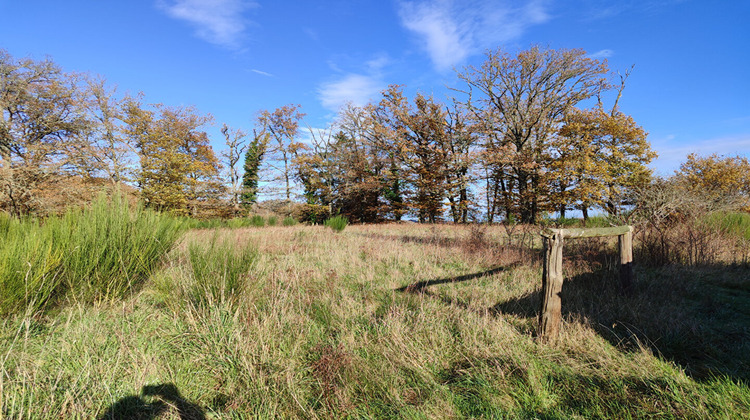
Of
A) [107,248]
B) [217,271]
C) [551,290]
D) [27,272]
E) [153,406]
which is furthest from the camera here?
[107,248]

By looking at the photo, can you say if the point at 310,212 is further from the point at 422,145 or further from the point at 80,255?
the point at 80,255

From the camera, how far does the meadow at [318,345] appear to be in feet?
7.50

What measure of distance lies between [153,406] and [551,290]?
3769mm

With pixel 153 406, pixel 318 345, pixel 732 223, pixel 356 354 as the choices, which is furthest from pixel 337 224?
pixel 732 223

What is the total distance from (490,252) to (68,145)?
2319 cm

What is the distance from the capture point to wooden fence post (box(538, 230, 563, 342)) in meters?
3.36

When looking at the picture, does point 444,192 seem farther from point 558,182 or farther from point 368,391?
point 368,391

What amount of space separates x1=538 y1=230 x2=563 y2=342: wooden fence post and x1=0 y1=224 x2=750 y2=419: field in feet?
0.49

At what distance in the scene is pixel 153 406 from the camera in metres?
2.24

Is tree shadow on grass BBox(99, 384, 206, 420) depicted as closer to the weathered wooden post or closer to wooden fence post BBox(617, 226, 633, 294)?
the weathered wooden post

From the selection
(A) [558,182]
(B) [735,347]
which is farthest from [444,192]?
(B) [735,347]

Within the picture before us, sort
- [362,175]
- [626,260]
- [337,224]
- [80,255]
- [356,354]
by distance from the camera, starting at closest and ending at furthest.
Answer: [356,354] → [80,255] → [626,260] → [337,224] → [362,175]

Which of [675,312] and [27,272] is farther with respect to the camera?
[675,312]

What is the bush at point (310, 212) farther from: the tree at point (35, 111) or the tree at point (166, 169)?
the tree at point (35, 111)
